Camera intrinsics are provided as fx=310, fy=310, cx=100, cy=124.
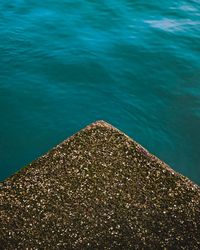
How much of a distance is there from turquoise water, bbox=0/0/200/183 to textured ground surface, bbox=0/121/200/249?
4.31 m

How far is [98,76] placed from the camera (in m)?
15.5

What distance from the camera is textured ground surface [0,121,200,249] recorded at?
6.32 meters

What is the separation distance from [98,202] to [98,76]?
9.48 metres

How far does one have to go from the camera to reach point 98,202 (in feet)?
22.8

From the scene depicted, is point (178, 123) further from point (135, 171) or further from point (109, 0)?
point (109, 0)

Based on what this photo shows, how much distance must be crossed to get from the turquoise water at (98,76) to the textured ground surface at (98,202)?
170 inches

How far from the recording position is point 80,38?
1791 cm

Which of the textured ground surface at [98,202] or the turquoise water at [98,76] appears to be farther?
the turquoise water at [98,76]

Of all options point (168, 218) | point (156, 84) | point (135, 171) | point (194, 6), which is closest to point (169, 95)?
point (156, 84)

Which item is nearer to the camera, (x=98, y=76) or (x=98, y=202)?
(x=98, y=202)

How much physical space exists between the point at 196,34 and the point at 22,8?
11.0 meters

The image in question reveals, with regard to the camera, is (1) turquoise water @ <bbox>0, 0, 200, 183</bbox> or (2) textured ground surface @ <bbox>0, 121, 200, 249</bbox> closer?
(2) textured ground surface @ <bbox>0, 121, 200, 249</bbox>

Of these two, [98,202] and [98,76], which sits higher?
[98,76]

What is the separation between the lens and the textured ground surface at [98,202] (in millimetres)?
6324
